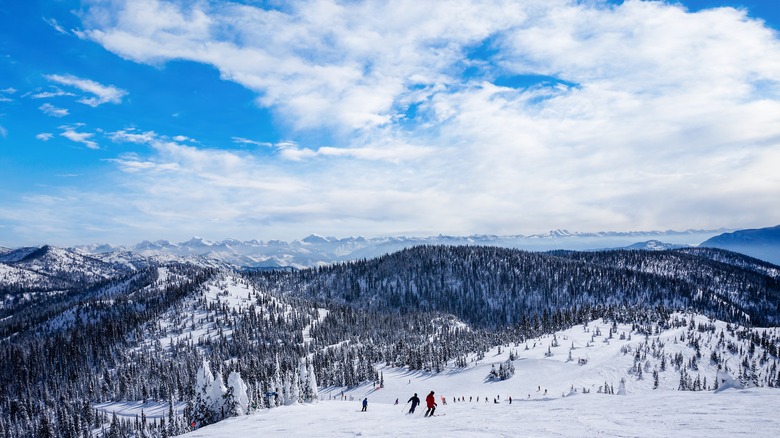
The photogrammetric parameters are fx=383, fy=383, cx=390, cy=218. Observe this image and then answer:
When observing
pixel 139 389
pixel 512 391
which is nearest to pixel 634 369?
pixel 512 391

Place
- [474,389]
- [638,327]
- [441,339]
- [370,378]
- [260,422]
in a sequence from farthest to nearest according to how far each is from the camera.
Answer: [441,339], [638,327], [370,378], [474,389], [260,422]

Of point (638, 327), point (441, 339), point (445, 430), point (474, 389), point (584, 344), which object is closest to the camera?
point (445, 430)

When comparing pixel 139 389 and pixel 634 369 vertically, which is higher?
pixel 634 369

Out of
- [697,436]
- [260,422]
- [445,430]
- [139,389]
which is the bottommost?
[139,389]

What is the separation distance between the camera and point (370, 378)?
5162 inches

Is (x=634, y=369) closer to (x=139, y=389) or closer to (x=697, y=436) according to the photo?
(x=697, y=436)

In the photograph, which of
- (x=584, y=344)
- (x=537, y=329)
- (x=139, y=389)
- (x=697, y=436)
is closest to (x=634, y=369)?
(x=584, y=344)

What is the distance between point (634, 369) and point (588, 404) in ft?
325

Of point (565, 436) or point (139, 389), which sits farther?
point (139, 389)

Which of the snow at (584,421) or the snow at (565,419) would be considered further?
the snow at (565,419)

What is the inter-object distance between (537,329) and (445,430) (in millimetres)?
183658

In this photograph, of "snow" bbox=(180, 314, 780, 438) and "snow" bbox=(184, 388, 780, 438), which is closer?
"snow" bbox=(184, 388, 780, 438)

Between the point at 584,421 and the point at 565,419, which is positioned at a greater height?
the point at 584,421

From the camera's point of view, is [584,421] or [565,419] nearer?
[584,421]
